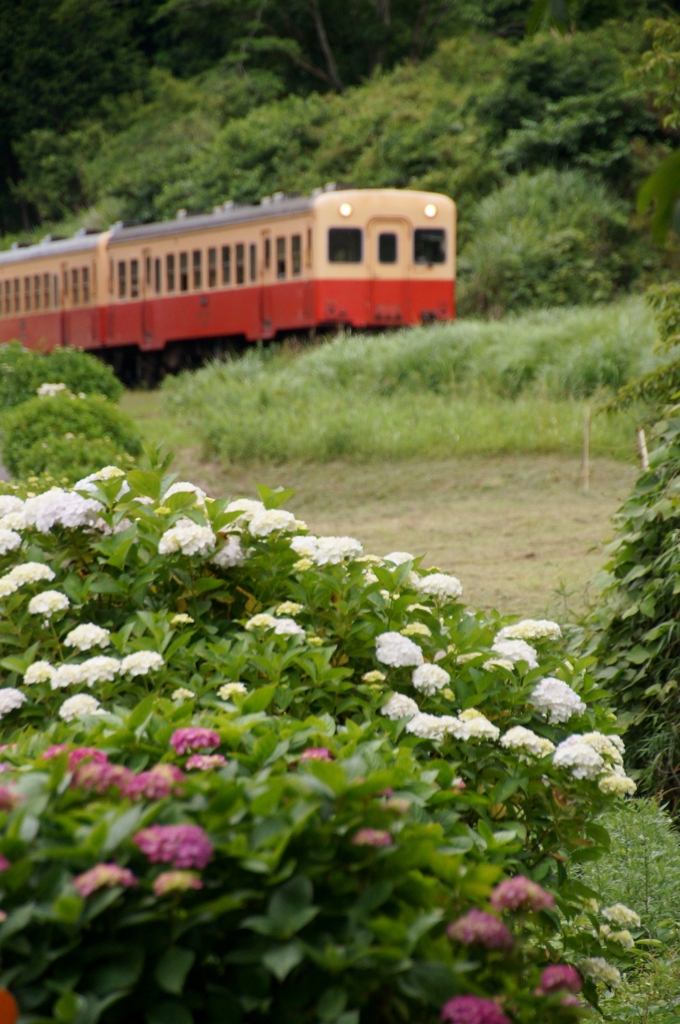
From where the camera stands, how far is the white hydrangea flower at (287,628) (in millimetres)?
2586

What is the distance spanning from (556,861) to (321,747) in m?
0.75

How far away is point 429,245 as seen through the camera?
61.2ft

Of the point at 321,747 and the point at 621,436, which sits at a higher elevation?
the point at 321,747

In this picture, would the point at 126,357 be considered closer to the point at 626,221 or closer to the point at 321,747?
the point at 626,221

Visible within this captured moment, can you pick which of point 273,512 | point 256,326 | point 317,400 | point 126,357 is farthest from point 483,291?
point 273,512

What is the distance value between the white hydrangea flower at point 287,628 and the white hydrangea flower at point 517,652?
1.49ft

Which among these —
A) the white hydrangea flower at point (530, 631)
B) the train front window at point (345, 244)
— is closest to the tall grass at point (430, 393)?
the train front window at point (345, 244)

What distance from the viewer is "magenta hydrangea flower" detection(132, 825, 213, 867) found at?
1.58 m

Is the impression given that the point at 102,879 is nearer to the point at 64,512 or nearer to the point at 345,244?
the point at 64,512

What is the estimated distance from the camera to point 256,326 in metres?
18.7

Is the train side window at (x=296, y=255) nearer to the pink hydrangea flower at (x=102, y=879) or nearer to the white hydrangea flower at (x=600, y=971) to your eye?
the white hydrangea flower at (x=600, y=971)

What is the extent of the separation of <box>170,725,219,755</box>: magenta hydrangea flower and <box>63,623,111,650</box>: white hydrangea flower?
2.03ft

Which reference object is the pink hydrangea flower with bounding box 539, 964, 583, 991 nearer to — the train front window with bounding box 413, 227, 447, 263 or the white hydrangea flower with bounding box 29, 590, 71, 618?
the white hydrangea flower with bounding box 29, 590, 71, 618

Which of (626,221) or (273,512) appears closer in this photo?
(273,512)
